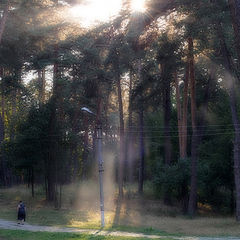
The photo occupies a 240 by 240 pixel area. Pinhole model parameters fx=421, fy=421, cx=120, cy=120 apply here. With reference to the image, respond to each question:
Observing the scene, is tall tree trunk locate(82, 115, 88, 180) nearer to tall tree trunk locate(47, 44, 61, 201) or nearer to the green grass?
tall tree trunk locate(47, 44, 61, 201)

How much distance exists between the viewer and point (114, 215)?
31.1 m

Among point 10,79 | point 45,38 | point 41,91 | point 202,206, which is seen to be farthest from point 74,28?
point 202,206

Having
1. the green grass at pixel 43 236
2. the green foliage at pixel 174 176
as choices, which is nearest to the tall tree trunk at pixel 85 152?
the green foliage at pixel 174 176

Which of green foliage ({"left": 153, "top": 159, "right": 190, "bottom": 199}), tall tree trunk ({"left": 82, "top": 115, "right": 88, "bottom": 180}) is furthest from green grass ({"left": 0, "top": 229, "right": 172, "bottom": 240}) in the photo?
tall tree trunk ({"left": 82, "top": 115, "right": 88, "bottom": 180})

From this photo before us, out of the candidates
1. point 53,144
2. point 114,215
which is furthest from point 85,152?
point 114,215

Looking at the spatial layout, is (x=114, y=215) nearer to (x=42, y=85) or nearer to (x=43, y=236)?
(x=43, y=236)

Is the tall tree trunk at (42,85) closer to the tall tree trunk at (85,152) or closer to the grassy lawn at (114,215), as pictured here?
the tall tree trunk at (85,152)

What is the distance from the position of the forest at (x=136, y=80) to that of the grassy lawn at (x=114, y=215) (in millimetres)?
1651

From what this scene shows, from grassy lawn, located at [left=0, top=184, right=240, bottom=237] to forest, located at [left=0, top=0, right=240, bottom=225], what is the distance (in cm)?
165

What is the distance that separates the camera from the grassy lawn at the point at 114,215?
23.5 meters

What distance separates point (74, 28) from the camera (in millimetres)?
31344

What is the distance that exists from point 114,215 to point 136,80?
10.7 meters

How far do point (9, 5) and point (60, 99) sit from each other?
13.3 m

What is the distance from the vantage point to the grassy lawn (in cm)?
2350
